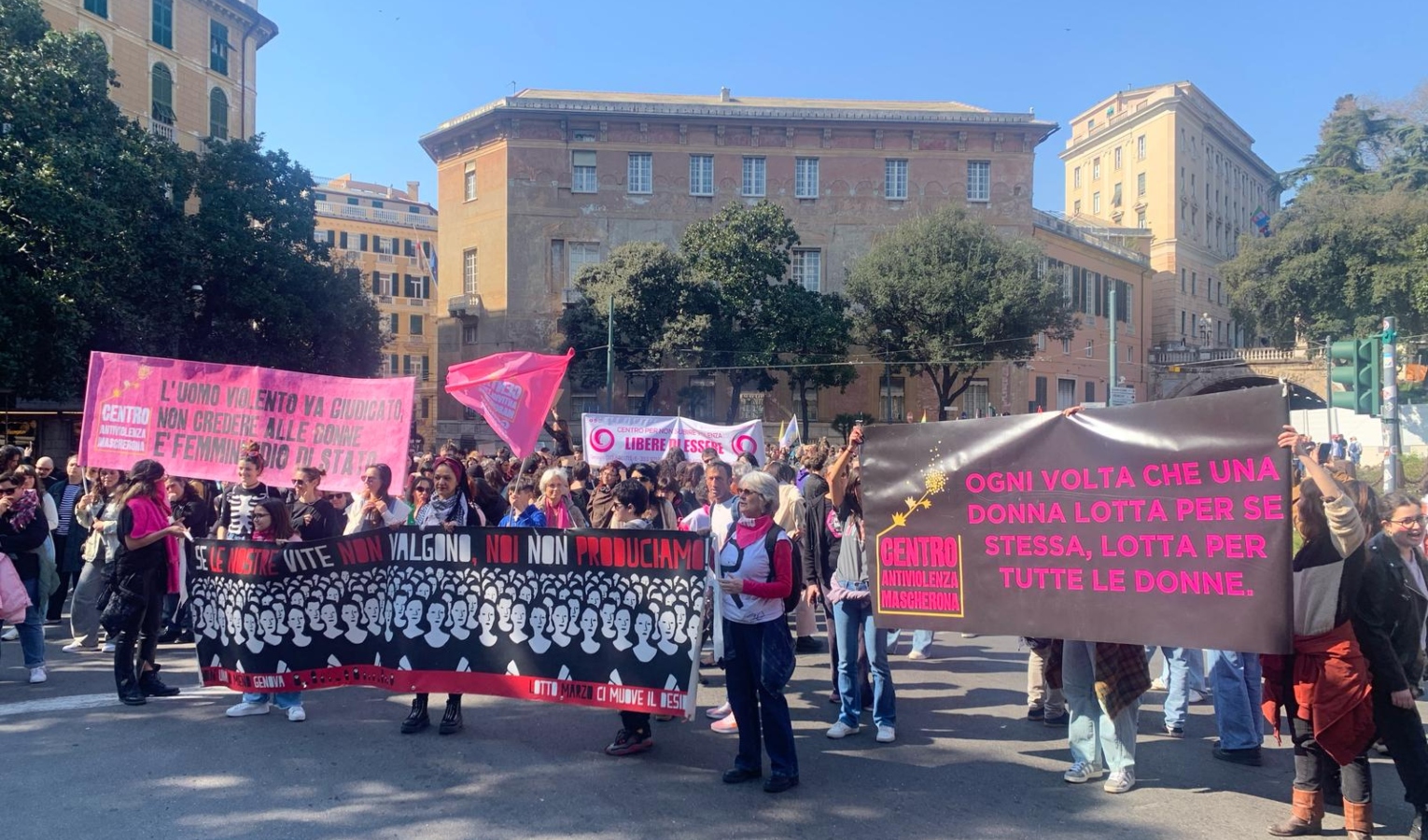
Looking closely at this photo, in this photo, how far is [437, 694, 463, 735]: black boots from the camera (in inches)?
251

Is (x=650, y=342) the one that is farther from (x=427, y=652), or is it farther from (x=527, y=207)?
(x=427, y=652)

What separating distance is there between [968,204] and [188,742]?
43757 mm

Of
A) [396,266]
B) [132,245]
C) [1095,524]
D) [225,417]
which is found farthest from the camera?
[396,266]

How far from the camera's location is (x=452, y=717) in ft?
21.0

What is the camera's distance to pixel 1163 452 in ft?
16.1

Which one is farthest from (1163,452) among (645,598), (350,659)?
(350,659)

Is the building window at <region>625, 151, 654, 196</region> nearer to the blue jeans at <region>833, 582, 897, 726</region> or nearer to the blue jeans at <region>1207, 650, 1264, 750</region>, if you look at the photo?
the blue jeans at <region>833, 582, 897, 726</region>

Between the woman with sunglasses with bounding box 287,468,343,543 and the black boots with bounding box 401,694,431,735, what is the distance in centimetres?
130

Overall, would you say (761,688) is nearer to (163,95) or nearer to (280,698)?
(280,698)

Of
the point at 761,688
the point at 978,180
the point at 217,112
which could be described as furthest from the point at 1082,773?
the point at 978,180

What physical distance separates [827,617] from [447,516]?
2672 millimetres

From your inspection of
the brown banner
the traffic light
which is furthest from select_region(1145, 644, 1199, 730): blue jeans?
the traffic light

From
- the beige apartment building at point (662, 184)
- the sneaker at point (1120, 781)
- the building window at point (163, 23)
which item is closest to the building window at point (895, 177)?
the beige apartment building at point (662, 184)

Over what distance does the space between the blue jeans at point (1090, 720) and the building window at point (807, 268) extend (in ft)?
132
